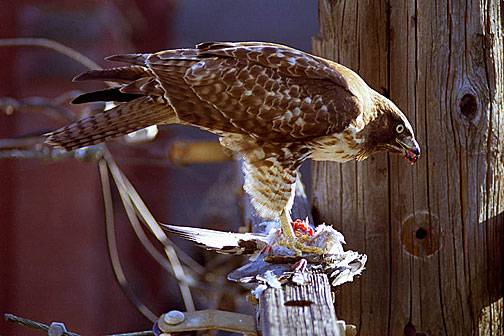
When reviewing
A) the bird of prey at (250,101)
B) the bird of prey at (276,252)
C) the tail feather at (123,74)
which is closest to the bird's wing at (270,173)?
the bird of prey at (250,101)

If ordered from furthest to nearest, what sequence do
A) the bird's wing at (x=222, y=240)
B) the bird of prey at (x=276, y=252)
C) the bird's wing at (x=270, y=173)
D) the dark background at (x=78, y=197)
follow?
the dark background at (x=78, y=197) < the bird's wing at (x=270, y=173) < the bird's wing at (x=222, y=240) < the bird of prey at (x=276, y=252)

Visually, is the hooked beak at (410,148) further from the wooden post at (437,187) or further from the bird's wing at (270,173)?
the bird's wing at (270,173)

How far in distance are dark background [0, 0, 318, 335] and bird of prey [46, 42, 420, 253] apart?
2.73 m

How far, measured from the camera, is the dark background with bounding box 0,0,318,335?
700cm

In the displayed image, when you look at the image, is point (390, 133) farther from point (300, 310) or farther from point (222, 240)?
point (300, 310)

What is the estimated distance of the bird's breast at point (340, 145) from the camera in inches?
138

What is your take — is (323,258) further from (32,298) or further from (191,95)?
(32,298)

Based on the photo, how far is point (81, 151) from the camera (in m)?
4.32

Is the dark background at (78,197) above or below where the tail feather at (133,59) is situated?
below

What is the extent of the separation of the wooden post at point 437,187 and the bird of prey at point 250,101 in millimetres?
180

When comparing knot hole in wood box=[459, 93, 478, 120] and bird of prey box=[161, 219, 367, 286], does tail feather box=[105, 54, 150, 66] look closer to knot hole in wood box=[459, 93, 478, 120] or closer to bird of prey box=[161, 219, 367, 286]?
bird of prey box=[161, 219, 367, 286]

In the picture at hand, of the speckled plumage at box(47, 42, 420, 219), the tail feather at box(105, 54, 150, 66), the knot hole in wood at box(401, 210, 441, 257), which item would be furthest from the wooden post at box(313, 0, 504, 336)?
the tail feather at box(105, 54, 150, 66)

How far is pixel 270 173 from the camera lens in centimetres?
350

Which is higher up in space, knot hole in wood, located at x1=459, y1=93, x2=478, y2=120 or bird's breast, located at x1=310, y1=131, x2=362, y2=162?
knot hole in wood, located at x1=459, y1=93, x2=478, y2=120
